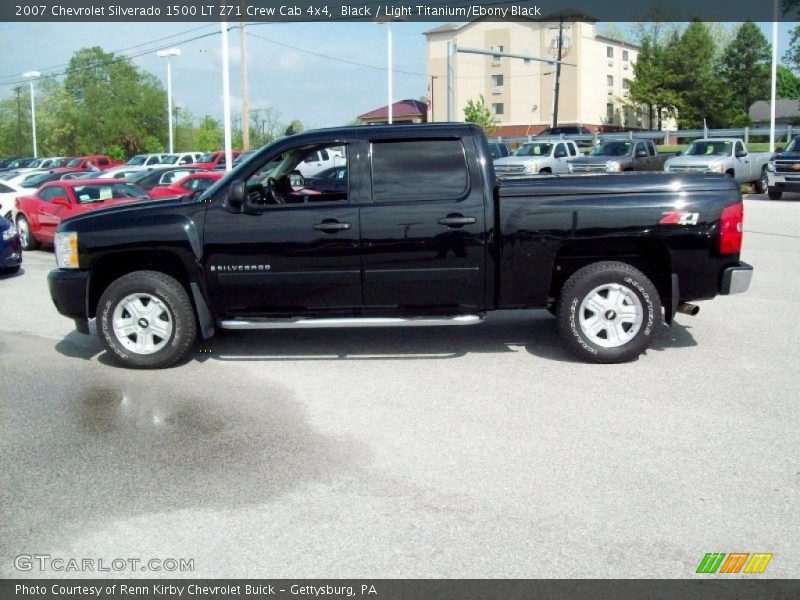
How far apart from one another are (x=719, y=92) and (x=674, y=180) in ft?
246

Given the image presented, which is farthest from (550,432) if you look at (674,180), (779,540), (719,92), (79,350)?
(719,92)

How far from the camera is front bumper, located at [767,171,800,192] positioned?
25.8m

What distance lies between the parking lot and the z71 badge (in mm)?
1205

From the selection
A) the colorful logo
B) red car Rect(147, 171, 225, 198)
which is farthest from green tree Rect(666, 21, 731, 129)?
the colorful logo

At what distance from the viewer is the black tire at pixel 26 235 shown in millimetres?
17656

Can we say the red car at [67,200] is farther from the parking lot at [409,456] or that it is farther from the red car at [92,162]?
the red car at [92,162]

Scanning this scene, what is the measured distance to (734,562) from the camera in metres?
3.84

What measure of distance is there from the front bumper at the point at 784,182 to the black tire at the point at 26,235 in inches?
828

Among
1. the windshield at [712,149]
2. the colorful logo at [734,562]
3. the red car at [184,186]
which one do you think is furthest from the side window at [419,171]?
the windshield at [712,149]

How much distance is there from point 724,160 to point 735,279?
2302 cm

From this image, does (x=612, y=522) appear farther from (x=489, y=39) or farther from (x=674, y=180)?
(x=489, y=39)

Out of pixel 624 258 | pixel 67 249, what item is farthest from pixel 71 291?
pixel 624 258

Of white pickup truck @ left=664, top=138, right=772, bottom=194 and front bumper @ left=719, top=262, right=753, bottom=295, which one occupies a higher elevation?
white pickup truck @ left=664, top=138, right=772, bottom=194

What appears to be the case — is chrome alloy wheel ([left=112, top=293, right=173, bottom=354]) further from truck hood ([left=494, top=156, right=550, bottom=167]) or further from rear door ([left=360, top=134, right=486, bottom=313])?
truck hood ([left=494, top=156, right=550, bottom=167])
